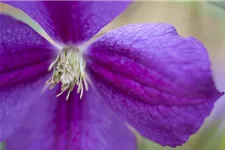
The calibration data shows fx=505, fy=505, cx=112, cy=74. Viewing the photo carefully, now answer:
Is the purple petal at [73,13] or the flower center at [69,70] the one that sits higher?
the purple petal at [73,13]

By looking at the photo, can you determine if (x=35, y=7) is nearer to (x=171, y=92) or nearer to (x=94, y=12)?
(x=94, y=12)

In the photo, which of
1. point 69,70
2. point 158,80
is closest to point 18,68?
point 69,70

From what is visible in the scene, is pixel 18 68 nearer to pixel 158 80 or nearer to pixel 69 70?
pixel 69 70

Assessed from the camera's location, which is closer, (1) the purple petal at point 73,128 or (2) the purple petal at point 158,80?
(2) the purple petal at point 158,80

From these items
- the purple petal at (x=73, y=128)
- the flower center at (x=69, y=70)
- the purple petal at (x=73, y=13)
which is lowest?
the purple petal at (x=73, y=128)

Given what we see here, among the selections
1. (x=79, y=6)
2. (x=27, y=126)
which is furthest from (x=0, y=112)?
(x=79, y=6)
